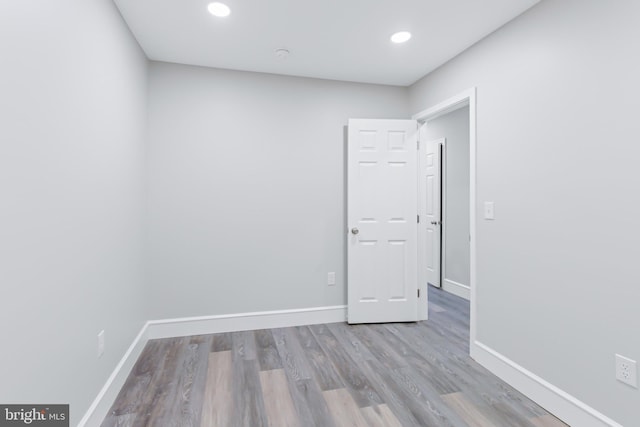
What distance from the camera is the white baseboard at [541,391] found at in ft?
5.53

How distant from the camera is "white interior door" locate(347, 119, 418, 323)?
320 centimetres

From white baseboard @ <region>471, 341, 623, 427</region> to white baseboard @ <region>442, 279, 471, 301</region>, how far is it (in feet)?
5.72

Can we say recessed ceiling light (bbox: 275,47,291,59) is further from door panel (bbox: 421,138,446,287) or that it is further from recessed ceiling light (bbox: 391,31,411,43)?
door panel (bbox: 421,138,446,287)

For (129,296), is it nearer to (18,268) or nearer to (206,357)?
(206,357)

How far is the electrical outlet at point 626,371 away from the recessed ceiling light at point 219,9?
9.81ft

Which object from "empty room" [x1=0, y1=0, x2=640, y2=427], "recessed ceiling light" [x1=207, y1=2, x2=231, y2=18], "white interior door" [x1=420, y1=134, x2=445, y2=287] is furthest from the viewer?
"white interior door" [x1=420, y1=134, x2=445, y2=287]

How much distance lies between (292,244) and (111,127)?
71.6 inches

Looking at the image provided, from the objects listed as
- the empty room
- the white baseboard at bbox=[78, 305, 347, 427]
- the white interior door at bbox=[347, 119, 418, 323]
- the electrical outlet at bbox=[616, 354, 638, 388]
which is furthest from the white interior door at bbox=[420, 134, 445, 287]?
the electrical outlet at bbox=[616, 354, 638, 388]

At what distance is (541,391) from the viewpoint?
1941 millimetres

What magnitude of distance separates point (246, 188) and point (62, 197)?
174cm

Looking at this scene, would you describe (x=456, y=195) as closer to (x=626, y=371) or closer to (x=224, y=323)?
(x=626, y=371)

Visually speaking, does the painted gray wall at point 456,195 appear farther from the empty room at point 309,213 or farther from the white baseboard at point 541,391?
the white baseboard at point 541,391

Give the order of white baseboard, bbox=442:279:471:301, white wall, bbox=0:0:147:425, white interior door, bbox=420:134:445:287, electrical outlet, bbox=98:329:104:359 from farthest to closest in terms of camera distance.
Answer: white interior door, bbox=420:134:445:287, white baseboard, bbox=442:279:471:301, electrical outlet, bbox=98:329:104:359, white wall, bbox=0:0:147:425

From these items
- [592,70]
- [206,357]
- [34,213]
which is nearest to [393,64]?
[592,70]
